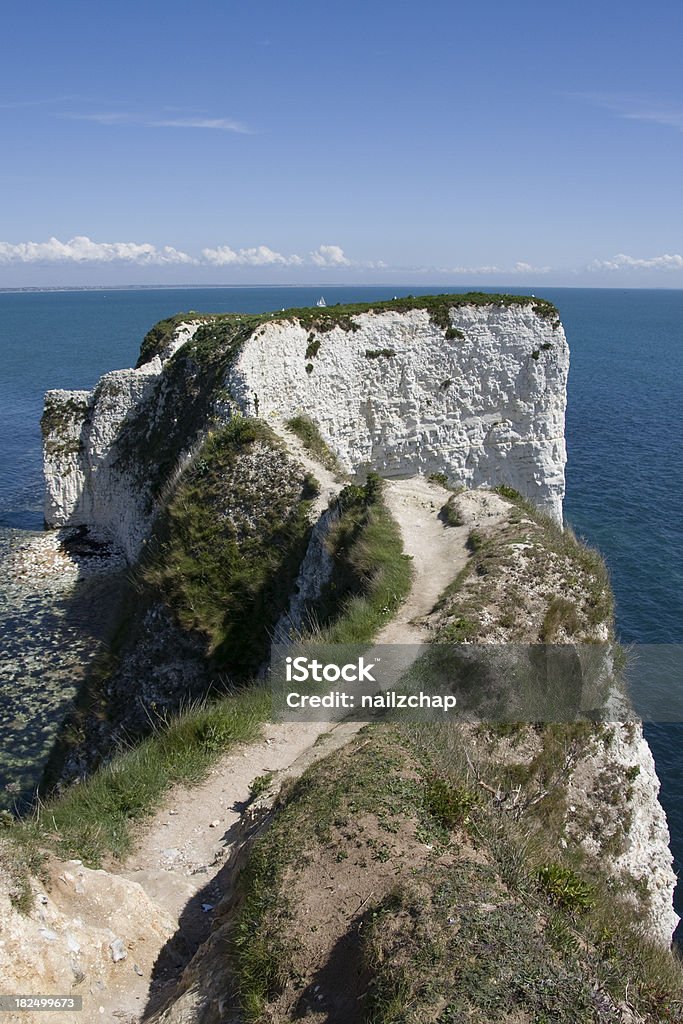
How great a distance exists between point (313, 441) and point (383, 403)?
7.02 m

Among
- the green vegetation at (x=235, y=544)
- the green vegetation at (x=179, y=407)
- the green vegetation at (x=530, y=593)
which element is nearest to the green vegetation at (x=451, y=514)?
the green vegetation at (x=530, y=593)

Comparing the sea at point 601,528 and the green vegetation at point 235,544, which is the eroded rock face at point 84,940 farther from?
the green vegetation at point 235,544

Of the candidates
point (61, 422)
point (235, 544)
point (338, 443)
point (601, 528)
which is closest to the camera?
point (235, 544)

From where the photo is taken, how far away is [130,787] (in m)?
13.0

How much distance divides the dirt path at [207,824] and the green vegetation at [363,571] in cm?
56

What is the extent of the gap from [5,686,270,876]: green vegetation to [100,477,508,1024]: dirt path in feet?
0.99

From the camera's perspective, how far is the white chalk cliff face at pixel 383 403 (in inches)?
1364

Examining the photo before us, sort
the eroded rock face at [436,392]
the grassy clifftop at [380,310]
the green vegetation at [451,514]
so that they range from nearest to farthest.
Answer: the green vegetation at [451,514]
the eroded rock face at [436,392]
the grassy clifftop at [380,310]

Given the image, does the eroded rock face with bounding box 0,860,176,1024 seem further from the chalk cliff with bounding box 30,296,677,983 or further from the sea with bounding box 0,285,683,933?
the sea with bounding box 0,285,683,933

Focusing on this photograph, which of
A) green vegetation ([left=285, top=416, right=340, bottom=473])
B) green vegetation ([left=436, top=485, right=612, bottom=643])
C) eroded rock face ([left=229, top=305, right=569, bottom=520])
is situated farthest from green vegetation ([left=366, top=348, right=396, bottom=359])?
green vegetation ([left=436, top=485, right=612, bottom=643])

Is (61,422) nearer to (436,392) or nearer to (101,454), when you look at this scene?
(101,454)

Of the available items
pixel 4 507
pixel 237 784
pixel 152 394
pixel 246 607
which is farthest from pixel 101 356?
pixel 237 784

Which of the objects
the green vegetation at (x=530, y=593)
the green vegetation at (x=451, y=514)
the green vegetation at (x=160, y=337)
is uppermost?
the green vegetation at (x=160, y=337)

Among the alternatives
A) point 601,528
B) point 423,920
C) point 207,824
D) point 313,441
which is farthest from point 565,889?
point 601,528
